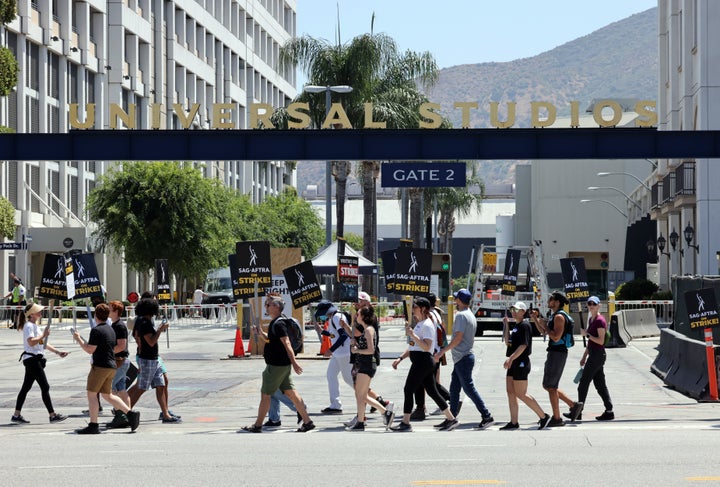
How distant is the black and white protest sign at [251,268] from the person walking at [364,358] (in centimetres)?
1255

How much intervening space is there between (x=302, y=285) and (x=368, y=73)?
2881 centimetres

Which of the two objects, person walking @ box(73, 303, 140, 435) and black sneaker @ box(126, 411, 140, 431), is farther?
black sneaker @ box(126, 411, 140, 431)

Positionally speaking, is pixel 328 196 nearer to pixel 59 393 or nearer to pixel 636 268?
pixel 59 393

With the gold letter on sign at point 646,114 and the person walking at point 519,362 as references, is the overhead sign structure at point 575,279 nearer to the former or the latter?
the gold letter on sign at point 646,114

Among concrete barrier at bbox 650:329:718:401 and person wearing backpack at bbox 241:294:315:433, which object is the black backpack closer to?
person wearing backpack at bbox 241:294:315:433

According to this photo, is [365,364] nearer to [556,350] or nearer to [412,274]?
[556,350]

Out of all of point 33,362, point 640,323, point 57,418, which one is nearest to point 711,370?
point 57,418

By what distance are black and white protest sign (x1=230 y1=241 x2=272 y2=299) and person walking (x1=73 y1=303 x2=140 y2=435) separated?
12.5 meters

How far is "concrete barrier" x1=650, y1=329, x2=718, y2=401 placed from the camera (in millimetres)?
20859

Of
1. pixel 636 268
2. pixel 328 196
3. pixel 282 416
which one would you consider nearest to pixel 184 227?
pixel 328 196

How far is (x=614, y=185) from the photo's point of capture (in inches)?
3765

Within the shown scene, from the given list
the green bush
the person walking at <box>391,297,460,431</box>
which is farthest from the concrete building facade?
the green bush

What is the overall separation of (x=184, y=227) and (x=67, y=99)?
9.83m

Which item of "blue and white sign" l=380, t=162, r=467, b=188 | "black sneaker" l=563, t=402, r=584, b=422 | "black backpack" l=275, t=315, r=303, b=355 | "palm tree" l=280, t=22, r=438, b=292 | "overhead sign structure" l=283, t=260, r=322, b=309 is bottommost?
"black sneaker" l=563, t=402, r=584, b=422
